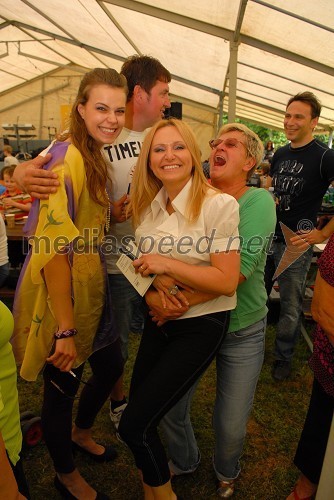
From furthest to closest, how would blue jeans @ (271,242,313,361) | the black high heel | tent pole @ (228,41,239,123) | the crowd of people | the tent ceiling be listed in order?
1. tent pole @ (228,41,239,123)
2. the tent ceiling
3. blue jeans @ (271,242,313,361)
4. the black high heel
5. the crowd of people

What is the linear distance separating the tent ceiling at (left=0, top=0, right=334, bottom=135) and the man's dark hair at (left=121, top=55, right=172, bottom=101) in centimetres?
248

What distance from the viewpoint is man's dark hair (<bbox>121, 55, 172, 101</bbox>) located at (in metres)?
1.95

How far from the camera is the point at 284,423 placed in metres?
2.45

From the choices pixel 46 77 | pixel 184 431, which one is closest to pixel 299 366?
pixel 184 431

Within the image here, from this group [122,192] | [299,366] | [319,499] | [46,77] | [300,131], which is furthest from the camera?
[46,77]

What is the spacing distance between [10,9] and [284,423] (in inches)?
428

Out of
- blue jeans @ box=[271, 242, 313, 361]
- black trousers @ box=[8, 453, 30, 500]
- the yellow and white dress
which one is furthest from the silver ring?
blue jeans @ box=[271, 242, 313, 361]

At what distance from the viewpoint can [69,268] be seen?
1.46 meters

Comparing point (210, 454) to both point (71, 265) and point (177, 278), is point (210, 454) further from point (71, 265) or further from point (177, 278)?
point (71, 265)

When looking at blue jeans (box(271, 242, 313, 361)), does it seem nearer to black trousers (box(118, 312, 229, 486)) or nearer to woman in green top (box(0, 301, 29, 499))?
black trousers (box(118, 312, 229, 486))

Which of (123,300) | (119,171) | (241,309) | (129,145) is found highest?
(129,145)

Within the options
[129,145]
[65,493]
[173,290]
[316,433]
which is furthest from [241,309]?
[65,493]

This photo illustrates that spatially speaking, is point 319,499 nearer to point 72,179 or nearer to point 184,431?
point 184,431

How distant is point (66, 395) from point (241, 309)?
2.73 feet
